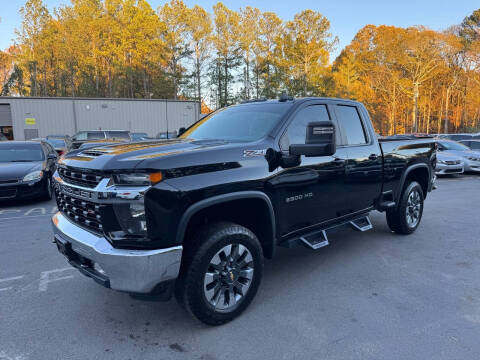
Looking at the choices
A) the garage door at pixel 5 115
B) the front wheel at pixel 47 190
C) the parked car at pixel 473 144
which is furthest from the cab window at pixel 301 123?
the garage door at pixel 5 115

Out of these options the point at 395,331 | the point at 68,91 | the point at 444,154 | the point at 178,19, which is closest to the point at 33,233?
the point at 395,331

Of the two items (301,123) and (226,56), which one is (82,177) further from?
(226,56)

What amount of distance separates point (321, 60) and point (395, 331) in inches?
1433

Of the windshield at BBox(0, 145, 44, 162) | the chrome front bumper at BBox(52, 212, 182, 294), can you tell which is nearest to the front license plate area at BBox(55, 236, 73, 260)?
the chrome front bumper at BBox(52, 212, 182, 294)

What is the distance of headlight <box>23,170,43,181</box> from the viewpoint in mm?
7473

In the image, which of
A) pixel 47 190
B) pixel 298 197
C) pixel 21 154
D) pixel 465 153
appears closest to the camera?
pixel 298 197

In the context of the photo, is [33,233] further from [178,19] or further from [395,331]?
[178,19]

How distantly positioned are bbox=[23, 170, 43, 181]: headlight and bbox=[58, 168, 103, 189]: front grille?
5514 mm

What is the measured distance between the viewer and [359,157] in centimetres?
409

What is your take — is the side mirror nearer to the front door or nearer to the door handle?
the front door

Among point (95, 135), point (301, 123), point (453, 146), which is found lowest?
point (453, 146)

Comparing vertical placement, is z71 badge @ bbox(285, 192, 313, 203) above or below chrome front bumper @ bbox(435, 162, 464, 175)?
above

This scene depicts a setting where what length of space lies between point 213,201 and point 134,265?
732 mm

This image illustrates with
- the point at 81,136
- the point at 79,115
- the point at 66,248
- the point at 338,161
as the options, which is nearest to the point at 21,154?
the point at 66,248
